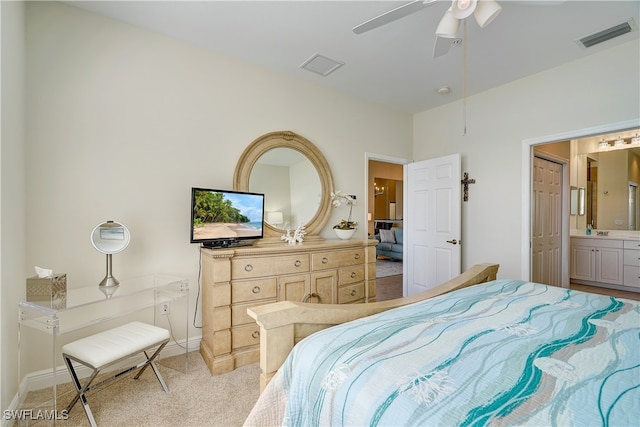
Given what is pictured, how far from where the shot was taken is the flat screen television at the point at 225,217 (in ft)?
7.69

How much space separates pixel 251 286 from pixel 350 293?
1088mm

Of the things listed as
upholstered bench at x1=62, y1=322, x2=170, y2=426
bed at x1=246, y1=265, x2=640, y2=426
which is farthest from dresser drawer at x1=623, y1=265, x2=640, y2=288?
upholstered bench at x1=62, y1=322, x2=170, y2=426

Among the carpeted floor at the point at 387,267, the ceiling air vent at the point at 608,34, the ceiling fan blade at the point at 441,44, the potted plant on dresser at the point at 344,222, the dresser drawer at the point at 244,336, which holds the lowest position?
the carpeted floor at the point at 387,267

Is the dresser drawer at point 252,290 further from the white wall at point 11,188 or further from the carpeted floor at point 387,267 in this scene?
the carpeted floor at point 387,267

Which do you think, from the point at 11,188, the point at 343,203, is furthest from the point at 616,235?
the point at 11,188

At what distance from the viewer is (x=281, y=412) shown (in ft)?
3.44

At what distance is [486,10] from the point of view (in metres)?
1.56

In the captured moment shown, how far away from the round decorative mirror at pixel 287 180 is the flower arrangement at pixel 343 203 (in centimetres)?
8

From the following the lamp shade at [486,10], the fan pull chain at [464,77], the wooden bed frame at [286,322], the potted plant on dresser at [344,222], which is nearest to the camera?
the wooden bed frame at [286,322]

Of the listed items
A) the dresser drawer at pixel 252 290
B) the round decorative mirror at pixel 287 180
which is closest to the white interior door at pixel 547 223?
the round decorative mirror at pixel 287 180

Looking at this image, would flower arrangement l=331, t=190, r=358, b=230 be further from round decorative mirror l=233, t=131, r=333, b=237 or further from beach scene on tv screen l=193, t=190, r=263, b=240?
beach scene on tv screen l=193, t=190, r=263, b=240

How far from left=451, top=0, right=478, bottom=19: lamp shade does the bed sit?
156 cm

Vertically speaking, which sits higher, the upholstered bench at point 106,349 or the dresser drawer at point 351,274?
the dresser drawer at point 351,274

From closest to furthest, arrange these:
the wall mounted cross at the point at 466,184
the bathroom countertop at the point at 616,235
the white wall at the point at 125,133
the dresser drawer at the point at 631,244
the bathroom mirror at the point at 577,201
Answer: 1. the white wall at the point at 125,133
2. the wall mounted cross at the point at 466,184
3. the dresser drawer at the point at 631,244
4. the bathroom countertop at the point at 616,235
5. the bathroom mirror at the point at 577,201
